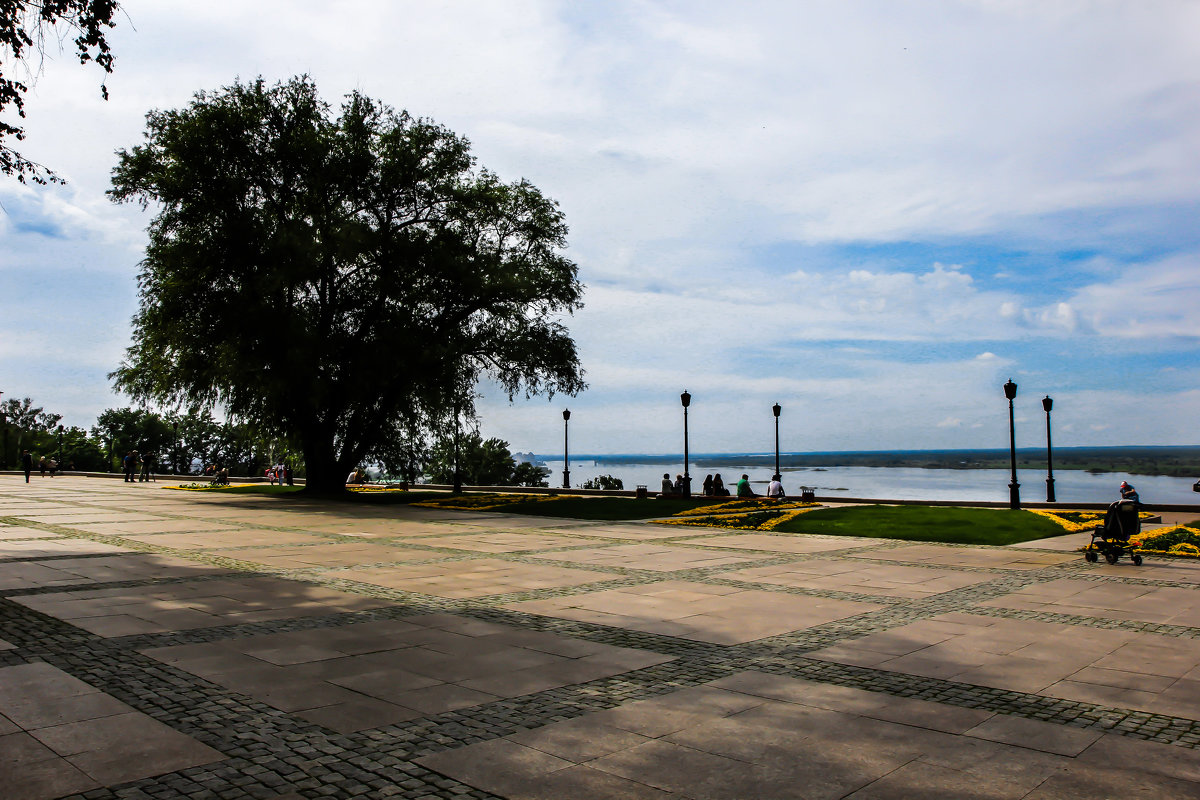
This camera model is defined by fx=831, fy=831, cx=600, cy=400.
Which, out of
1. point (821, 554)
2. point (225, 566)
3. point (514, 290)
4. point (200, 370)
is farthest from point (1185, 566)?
point (200, 370)

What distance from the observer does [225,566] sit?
12.7 metres

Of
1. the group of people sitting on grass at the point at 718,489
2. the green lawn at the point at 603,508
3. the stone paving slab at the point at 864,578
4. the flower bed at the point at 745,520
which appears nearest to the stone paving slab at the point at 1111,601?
the stone paving slab at the point at 864,578

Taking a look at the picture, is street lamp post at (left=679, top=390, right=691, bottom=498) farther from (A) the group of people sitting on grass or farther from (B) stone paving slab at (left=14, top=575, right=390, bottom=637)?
(B) stone paving slab at (left=14, top=575, right=390, bottom=637)

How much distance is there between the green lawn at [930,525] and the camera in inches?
690

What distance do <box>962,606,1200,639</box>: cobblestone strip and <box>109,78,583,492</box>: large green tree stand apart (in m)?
23.1

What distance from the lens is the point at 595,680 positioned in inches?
251

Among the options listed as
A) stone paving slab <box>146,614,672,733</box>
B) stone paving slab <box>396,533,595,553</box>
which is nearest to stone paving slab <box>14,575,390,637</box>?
stone paving slab <box>146,614,672,733</box>

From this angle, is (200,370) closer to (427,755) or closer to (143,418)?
(427,755)

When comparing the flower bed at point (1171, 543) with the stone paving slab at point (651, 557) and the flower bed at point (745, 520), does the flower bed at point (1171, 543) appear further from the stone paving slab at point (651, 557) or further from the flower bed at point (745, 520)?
the flower bed at point (745, 520)

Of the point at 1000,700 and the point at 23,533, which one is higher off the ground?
the point at 23,533

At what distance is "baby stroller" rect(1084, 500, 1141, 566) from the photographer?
13328 mm

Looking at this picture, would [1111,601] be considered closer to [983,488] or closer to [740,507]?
[740,507]

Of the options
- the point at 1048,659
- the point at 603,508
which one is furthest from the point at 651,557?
the point at 603,508

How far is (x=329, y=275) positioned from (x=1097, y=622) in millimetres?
27618
